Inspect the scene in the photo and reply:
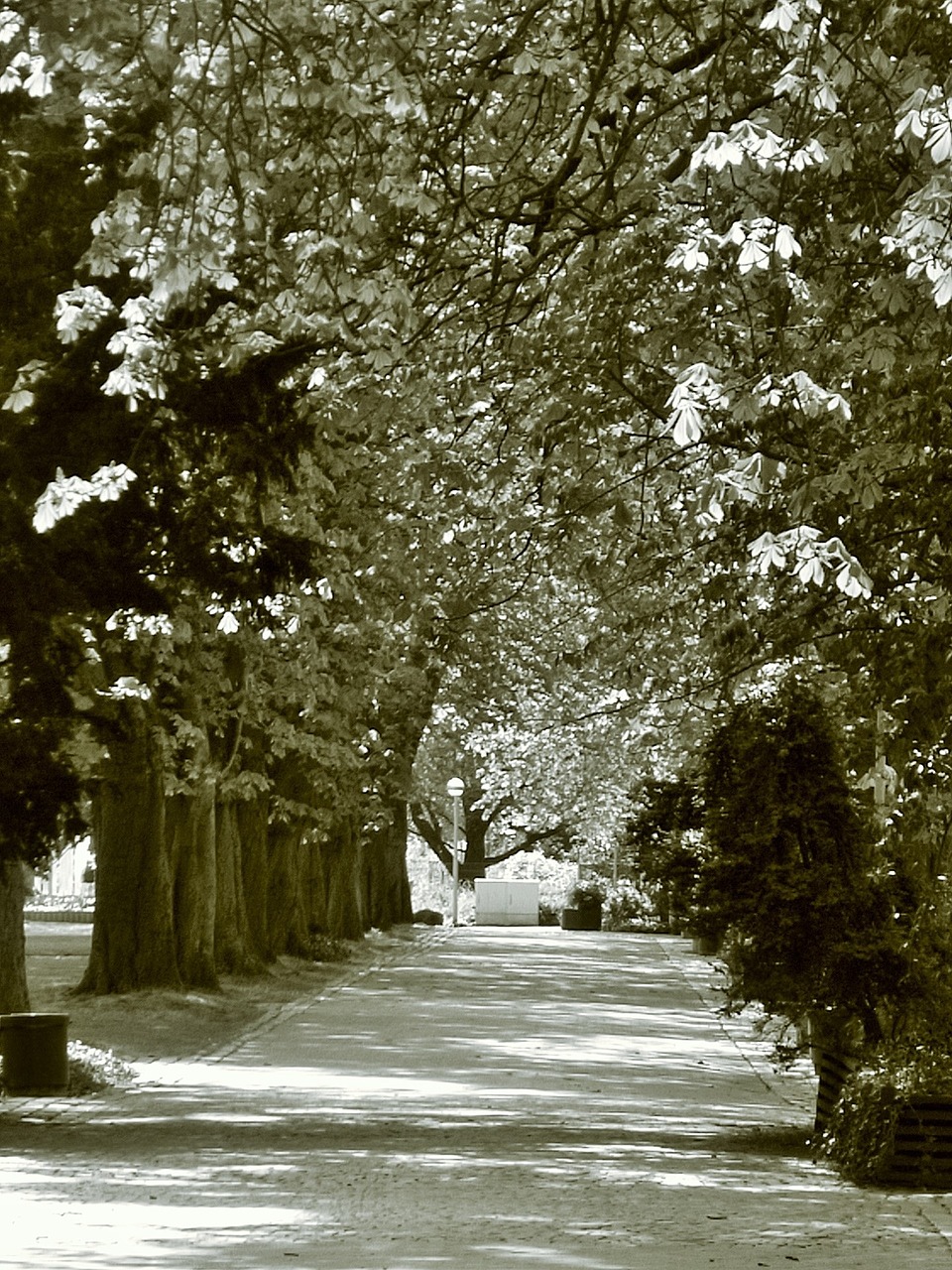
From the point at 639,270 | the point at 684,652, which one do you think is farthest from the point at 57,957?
the point at 639,270

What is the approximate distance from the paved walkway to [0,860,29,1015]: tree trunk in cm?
149

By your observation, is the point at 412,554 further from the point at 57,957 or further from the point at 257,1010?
the point at 57,957

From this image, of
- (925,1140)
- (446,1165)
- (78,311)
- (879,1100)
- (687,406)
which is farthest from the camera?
(446,1165)

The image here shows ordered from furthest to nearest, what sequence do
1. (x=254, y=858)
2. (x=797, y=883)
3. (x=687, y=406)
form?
(x=254, y=858) → (x=797, y=883) → (x=687, y=406)

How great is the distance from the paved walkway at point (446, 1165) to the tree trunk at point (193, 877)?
2364mm

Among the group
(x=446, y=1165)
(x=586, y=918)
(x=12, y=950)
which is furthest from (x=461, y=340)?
(x=586, y=918)

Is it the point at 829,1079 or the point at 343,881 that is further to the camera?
the point at 343,881

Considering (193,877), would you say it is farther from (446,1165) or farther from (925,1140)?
(925,1140)

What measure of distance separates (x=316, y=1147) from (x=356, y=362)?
17.0ft

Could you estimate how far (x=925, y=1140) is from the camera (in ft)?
40.6

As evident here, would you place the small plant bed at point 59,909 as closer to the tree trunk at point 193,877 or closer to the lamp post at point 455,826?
the lamp post at point 455,826

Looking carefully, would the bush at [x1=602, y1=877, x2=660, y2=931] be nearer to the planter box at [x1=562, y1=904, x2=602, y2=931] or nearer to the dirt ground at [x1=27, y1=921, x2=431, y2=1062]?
the planter box at [x1=562, y1=904, x2=602, y2=931]

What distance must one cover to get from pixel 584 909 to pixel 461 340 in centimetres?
4933

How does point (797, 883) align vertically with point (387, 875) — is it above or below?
below
